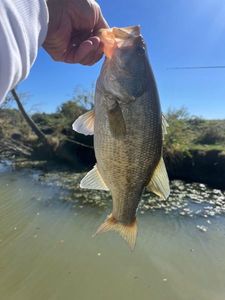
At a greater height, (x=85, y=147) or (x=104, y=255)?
(x=85, y=147)

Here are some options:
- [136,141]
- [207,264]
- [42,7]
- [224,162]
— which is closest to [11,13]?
[42,7]

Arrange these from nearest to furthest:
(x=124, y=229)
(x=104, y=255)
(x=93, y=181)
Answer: (x=93, y=181), (x=124, y=229), (x=104, y=255)

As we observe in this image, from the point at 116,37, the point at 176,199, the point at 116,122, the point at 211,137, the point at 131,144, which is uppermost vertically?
the point at 116,37

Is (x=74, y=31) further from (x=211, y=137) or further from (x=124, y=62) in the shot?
(x=211, y=137)

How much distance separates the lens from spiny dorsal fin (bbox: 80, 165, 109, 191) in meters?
2.07

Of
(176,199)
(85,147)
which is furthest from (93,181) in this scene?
(85,147)

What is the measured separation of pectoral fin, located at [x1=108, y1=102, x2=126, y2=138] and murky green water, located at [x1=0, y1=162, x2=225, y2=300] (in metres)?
5.16

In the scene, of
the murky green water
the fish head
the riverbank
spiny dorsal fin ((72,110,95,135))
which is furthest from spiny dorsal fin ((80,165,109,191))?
the riverbank

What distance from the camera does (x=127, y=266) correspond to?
7250 mm

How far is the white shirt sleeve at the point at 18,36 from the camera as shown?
36.9 inches

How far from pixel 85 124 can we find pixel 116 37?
20.5 inches

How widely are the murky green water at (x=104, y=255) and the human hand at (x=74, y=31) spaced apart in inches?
205

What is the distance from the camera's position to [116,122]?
1.83 m

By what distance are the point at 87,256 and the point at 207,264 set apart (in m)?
2.59
